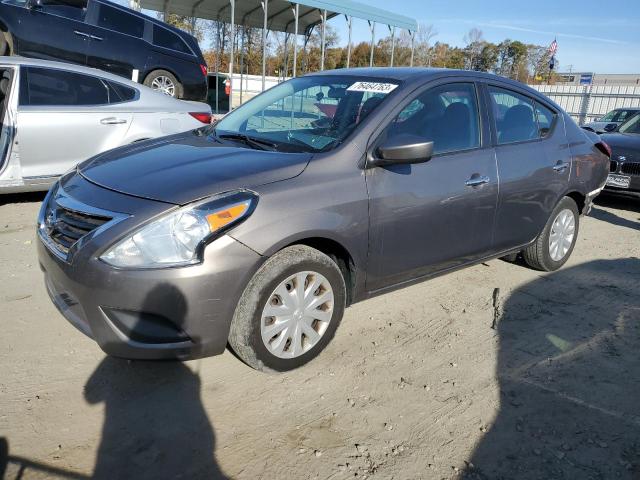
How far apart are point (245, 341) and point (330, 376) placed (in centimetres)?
56

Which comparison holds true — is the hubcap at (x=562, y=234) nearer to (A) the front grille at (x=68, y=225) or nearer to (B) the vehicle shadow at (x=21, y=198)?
(A) the front grille at (x=68, y=225)

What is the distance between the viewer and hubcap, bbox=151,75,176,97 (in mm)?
9398

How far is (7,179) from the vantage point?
5086mm

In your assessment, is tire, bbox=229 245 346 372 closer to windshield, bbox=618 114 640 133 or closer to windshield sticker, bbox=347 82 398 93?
windshield sticker, bbox=347 82 398 93

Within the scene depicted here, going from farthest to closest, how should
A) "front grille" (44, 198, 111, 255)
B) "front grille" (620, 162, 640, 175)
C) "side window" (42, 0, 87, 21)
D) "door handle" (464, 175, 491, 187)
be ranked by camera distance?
1. "side window" (42, 0, 87, 21)
2. "front grille" (620, 162, 640, 175)
3. "door handle" (464, 175, 491, 187)
4. "front grille" (44, 198, 111, 255)

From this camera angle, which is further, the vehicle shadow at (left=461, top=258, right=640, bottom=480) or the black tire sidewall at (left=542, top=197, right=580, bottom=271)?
the black tire sidewall at (left=542, top=197, right=580, bottom=271)

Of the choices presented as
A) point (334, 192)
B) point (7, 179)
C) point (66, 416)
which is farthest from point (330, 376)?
point (7, 179)

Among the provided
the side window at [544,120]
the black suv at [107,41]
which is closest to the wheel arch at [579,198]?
the side window at [544,120]

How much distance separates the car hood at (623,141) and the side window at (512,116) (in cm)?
445

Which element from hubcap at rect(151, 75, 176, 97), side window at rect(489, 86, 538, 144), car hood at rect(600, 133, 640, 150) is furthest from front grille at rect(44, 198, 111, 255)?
car hood at rect(600, 133, 640, 150)

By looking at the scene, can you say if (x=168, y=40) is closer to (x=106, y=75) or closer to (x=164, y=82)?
(x=164, y=82)

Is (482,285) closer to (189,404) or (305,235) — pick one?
(305,235)

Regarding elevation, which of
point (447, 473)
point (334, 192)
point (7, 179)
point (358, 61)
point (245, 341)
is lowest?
point (447, 473)

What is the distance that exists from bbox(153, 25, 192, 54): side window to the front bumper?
7.87 m
